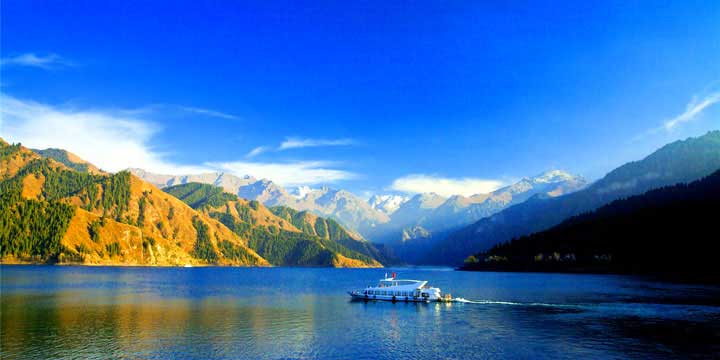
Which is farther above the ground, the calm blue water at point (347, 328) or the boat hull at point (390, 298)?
the calm blue water at point (347, 328)

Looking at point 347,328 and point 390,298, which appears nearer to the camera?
point 347,328

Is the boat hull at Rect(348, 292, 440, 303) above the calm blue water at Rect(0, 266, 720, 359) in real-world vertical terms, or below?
below

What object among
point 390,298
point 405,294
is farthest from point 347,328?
point 405,294

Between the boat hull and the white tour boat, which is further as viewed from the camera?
the white tour boat

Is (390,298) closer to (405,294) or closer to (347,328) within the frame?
(405,294)

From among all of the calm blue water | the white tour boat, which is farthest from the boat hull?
the calm blue water

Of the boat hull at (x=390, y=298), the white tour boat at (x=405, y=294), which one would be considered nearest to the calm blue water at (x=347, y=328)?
the boat hull at (x=390, y=298)

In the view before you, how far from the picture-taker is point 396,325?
310 feet

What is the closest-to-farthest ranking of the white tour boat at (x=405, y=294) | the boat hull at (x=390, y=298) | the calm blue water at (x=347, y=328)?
the calm blue water at (x=347, y=328)
the boat hull at (x=390, y=298)
the white tour boat at (x=405, y=294)

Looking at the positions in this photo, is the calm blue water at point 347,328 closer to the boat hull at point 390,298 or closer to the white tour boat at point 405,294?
the boat hull at point 390,298

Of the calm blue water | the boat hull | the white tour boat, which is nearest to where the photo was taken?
the calm blue water

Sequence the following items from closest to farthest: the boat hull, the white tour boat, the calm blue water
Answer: the calm blue water, the boat hull, the white tour boat

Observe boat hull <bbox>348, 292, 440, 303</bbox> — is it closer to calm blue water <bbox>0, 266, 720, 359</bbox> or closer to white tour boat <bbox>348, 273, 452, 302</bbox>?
white tour boat <bbox>348, 273, 452, 302</bbox>

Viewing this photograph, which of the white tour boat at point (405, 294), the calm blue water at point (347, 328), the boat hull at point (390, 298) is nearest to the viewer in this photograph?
the calm blue water at point (347, 328)
